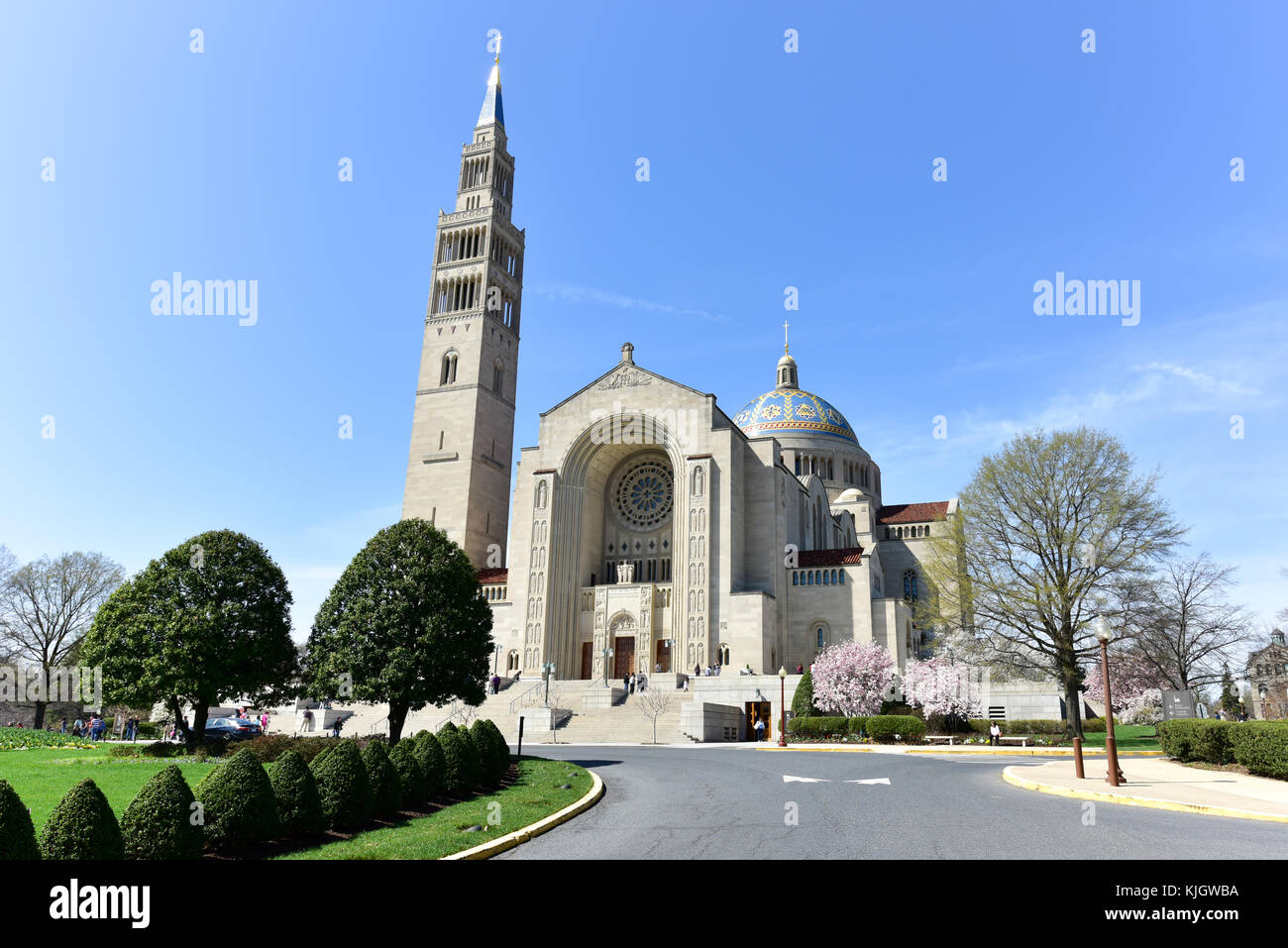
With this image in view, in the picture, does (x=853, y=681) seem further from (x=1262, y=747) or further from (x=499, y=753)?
(x=499, y=753)

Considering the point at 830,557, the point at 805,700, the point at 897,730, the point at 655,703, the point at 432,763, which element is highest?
the point at 830,557

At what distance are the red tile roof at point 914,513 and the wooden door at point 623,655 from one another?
30473mm

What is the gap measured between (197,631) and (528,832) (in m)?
20.0

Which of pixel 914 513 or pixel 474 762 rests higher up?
pixel 914 513

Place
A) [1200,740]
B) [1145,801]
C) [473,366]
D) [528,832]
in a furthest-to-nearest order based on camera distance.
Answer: [473,366]
[1200,740]
[1145,801]
[528,832]

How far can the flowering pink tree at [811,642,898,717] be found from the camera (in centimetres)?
4125

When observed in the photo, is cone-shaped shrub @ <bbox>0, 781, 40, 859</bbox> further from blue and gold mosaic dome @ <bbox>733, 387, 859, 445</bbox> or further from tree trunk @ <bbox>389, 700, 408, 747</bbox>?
blue and gold mosaic dome @ <bbox>733, 387, 859, 445</bbox>

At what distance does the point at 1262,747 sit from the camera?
18.3 metres

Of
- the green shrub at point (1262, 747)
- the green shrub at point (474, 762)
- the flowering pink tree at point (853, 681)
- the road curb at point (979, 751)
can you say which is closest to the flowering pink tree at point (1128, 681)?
the flowering pink tree at point (853, 681)

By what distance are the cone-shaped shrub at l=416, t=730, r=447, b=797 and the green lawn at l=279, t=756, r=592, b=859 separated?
723 mm

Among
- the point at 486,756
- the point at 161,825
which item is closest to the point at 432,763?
the point at 486,756
